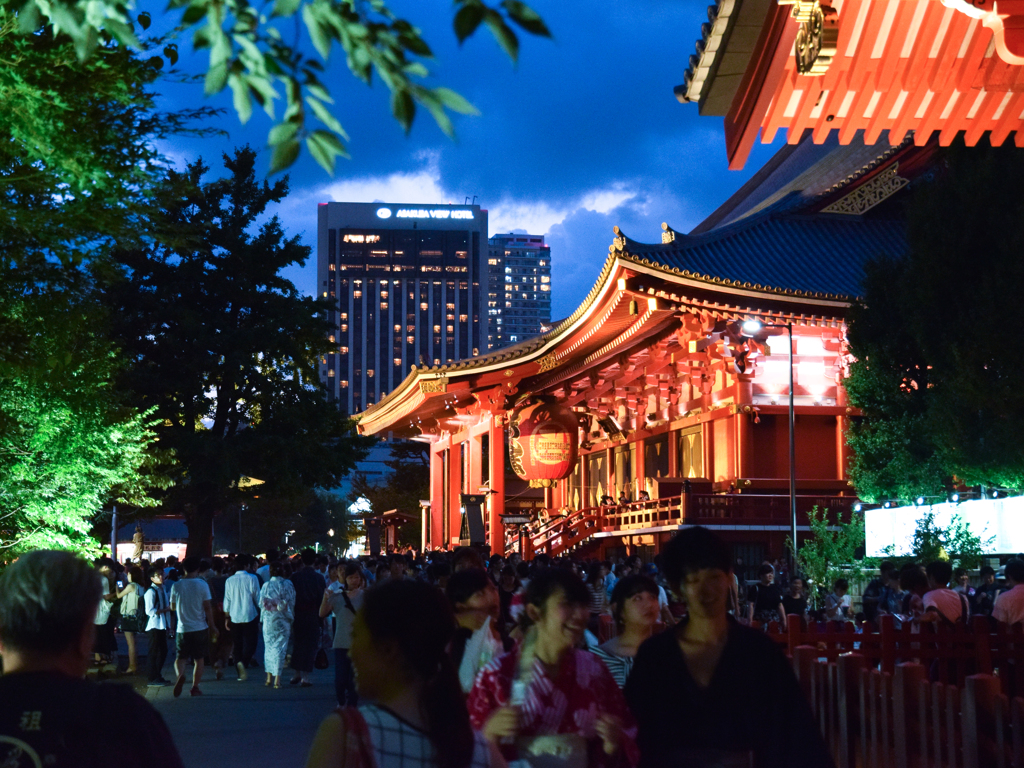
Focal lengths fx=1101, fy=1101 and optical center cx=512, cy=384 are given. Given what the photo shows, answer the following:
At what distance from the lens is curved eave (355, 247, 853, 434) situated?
75.8 ft

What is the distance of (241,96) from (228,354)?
26.4m

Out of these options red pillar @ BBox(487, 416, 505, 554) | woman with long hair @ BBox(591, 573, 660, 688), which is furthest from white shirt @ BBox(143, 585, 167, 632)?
red pillar @ BBox(487, 416, 505, 554)

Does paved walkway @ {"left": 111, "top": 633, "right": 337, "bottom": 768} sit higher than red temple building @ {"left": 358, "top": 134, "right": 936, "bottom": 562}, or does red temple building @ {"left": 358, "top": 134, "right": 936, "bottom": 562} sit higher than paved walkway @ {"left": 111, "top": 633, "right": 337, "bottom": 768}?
red temple building @ {"left": 358, "top": 134, "right": 936, "bottom": 562}

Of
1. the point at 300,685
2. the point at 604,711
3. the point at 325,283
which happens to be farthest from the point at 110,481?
the point at 325,283

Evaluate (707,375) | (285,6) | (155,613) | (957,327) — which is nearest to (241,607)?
(155,613)

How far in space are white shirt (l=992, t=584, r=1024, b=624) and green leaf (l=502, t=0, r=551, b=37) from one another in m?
6.52

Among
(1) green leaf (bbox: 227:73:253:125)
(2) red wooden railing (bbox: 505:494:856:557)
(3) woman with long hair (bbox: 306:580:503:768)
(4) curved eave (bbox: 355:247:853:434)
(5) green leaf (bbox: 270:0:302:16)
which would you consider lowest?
(3) woman with long hair (bbox: 306:580:503:768)

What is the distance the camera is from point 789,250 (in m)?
28.3

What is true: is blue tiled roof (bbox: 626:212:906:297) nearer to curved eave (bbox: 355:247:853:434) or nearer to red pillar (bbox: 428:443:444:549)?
curved eave (bbox: 355:247:853:434)

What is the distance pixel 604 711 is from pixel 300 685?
36.5 feet

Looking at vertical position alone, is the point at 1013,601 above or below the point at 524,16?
below

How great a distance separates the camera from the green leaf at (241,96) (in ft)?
9.80

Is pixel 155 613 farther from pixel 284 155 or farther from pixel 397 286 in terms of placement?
pixel 397 286

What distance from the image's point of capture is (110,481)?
1386 centimetres
